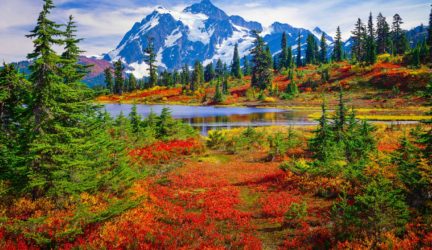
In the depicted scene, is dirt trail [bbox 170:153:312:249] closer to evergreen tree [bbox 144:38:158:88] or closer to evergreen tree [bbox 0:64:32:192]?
evergreen tree [bbox 0:64:32:192]

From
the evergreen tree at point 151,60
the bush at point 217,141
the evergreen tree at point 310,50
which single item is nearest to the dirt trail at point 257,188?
the bush at point 217,141

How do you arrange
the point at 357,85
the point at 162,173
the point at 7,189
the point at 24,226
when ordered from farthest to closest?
the point at 357,85 → the point at 162,173 → the point at 7,189 → the point at 24,226

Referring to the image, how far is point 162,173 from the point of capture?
68.4 feet

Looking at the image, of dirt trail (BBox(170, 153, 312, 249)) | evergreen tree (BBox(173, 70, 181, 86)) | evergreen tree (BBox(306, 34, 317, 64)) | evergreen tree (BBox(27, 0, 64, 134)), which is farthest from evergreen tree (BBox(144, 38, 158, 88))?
evergreen tree (BBox(27, 0, 64, 134))

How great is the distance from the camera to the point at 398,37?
4461 inches

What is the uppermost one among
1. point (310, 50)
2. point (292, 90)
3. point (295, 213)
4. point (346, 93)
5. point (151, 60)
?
point (310, 50)

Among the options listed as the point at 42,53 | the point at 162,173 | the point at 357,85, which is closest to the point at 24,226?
the point at 42,53

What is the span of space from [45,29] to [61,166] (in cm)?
499

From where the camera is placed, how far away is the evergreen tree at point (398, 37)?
107 m

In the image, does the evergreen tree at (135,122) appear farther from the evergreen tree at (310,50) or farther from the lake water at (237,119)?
the evergreen tree at (310,50)

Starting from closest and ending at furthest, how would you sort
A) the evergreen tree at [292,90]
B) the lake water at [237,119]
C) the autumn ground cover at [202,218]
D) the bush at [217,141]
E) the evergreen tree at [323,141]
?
the autumn ground cover at [202,218]
the evergreen tree at [323,141]
the bush at [217,141]
the lake water at [237,119]
the evergreen tree at [292,90]

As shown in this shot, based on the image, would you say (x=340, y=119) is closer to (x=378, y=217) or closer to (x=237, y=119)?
(x=378, y=217)

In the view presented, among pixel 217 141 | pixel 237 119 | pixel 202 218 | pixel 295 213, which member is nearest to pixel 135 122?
pixel 217 141

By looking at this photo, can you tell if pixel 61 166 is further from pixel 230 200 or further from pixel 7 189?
pixel 230 200
